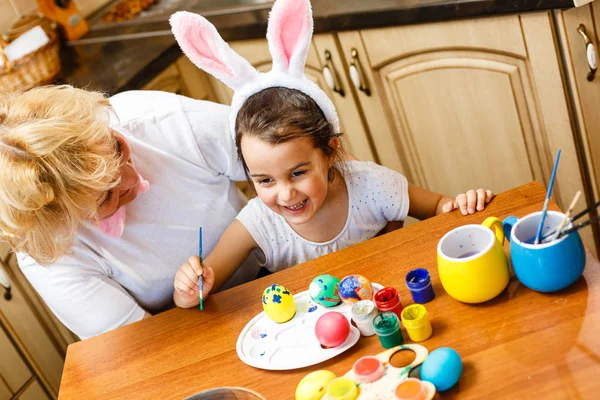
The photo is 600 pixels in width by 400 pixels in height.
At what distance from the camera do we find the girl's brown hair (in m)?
1.27

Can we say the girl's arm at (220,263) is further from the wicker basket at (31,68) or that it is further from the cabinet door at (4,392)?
the wicker basket at (31,68)

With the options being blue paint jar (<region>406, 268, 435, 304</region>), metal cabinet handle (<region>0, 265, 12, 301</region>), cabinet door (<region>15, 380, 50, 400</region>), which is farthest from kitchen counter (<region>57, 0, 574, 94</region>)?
cabinet door (<region>15, 380, 50, 400</region>)

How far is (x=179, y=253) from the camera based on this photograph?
4.97ft

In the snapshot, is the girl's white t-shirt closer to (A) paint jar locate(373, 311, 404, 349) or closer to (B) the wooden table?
(B) the wooden table

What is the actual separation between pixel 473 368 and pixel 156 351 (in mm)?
529

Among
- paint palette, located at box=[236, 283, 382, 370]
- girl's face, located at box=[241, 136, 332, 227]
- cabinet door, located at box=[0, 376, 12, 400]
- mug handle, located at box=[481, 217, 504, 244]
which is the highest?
girl's face, located at box=[241, 136, 332, 227]

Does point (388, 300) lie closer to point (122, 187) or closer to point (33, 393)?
point (122, 187)

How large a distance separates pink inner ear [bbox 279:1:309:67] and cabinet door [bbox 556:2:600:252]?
2.09ft

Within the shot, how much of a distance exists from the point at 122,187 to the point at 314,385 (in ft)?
2.05

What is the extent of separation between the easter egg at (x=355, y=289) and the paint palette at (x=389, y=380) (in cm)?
12

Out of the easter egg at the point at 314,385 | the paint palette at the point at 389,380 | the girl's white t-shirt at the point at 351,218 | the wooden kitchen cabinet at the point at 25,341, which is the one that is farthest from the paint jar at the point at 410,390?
the wooden kitchen cabinet at the point at 25,341

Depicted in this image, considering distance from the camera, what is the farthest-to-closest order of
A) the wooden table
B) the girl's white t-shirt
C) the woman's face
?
the girl's white t-shirt < the woman's face < the wooden table

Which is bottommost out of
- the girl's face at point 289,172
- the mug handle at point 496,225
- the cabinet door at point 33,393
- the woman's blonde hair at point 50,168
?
the cabinet door at point 33,393

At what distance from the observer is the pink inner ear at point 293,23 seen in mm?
1207
